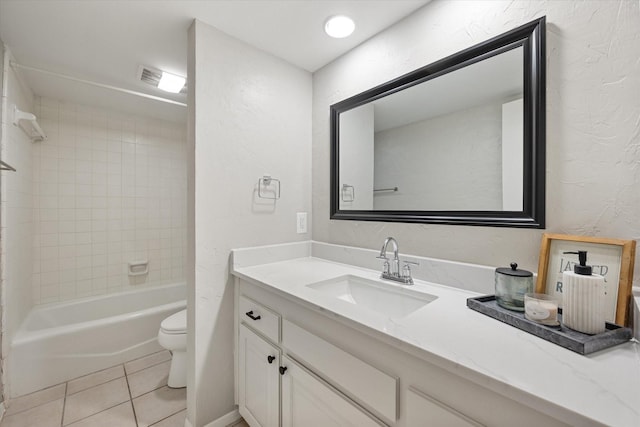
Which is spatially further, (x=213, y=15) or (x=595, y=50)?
(x=213, y=15)

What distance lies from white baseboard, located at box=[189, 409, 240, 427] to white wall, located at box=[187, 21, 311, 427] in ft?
0.08

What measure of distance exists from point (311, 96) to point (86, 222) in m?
2.44

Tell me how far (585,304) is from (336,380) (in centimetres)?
74

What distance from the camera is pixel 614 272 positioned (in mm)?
763

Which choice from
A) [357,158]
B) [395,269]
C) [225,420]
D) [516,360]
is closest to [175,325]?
[225,420]

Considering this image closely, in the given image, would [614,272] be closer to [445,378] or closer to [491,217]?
[491,217]

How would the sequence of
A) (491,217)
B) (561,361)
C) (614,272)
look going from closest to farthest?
(561,361), (614,272), (491,217)

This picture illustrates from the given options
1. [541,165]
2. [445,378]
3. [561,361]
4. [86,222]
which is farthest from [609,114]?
[86,222]

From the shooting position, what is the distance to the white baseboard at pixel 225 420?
1.44 meters

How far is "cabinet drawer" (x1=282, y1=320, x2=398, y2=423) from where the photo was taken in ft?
2.44

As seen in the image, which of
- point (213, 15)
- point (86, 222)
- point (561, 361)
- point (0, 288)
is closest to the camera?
point (561, 361)

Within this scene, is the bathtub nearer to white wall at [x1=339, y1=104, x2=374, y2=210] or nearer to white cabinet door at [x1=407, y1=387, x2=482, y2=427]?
white wall at [x1=339, y1=104, x2=374, y2=210]

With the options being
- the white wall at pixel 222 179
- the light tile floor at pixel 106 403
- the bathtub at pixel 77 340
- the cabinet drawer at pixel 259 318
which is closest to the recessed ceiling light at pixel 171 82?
the white wall at pixel 222 179

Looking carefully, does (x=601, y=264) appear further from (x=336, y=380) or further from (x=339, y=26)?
(x=339, y=26)
